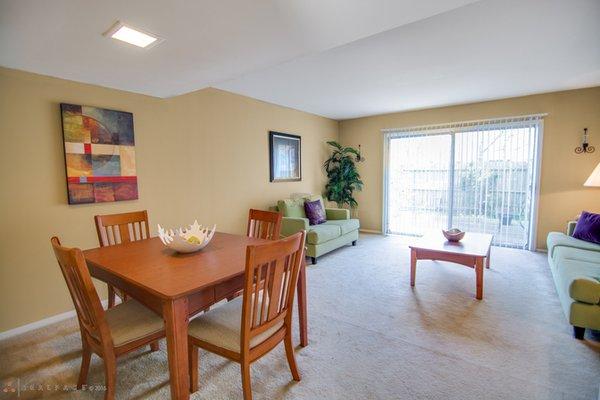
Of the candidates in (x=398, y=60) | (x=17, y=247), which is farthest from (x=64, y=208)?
(x=398, y=60)

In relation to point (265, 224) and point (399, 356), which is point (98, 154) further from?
point (399, 356)

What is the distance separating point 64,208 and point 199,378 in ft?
6.21

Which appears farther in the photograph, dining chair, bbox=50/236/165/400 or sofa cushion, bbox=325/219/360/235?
sofa cushion, bbox=325/219/360/235

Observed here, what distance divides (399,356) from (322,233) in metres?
2.14

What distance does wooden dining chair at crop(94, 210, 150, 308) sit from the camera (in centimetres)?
213

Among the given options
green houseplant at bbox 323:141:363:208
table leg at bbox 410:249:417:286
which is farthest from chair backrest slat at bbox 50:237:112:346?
green houseplant at bbox 323:141:363:208

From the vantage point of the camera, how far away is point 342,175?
5.70 meters

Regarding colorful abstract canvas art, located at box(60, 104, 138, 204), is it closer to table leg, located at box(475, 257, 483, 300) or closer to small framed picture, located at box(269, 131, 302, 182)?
small framed picture, located at box(269, 131, 302, 182)

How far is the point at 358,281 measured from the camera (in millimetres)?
3287

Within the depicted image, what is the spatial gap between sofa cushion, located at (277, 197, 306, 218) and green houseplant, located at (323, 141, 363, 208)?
1256mm

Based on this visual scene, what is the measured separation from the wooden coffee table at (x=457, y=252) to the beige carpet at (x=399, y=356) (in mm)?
285

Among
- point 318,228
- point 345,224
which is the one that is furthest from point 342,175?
point 318,228

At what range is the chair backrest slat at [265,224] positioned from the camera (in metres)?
2.35

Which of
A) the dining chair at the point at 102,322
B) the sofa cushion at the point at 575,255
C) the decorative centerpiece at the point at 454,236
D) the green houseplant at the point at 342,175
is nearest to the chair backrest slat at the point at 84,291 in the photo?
the dining chair at the point at 102,322
